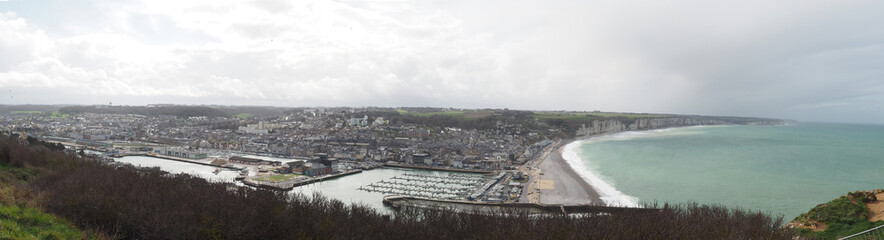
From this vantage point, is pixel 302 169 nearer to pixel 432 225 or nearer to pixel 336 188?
pixel 336 188

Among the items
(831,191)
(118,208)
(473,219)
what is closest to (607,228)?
(473,219)

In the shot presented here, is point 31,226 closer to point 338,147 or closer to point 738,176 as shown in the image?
point 738,176

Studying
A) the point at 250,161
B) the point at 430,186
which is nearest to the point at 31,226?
the point at 430,186

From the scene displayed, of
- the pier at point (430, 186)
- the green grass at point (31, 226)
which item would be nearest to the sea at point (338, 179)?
the pier at point (430, 186)

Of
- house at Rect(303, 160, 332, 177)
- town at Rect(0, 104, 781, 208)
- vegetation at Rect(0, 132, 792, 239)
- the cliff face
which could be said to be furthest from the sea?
the cliff face

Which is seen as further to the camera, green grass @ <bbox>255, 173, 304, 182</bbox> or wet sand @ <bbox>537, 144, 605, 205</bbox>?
green grass @ <bbox>255, 173, 304, 182</bbox>

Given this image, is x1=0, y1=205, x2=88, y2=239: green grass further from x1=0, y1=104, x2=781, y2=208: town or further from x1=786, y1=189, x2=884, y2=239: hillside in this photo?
x1=0, y1=104, x2=781, y2=208: town

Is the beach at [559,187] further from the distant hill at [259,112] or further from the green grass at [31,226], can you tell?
the distant hill at [259,112]

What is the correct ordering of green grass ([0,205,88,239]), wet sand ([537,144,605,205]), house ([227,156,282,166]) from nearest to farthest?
green grass ([0,205,88,239]) → wet sand ([537,144,605,205]) → house ([227,156,282,166])

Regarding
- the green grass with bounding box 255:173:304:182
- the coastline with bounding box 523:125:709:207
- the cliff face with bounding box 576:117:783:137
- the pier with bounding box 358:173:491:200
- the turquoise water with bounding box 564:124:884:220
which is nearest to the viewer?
the coastline with bounding box 523:125:709:207
